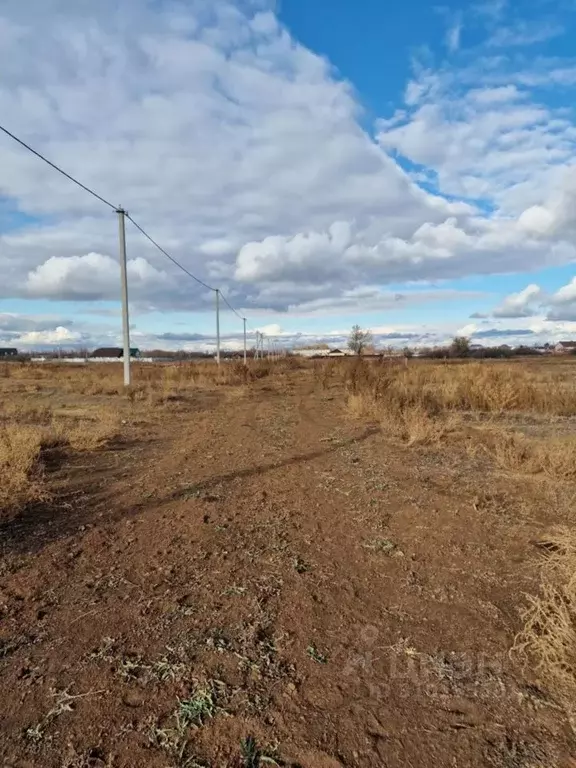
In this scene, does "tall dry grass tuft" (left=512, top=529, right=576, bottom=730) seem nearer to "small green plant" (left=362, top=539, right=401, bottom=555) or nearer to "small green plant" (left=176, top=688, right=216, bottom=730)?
"small green plant" (left=362, top=539, right=401, bottom=555)

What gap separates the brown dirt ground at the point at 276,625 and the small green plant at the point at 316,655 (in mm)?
11

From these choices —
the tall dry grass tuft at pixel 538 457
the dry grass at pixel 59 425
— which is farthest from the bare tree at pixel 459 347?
the tall dry grass tuft at pixel 538 457

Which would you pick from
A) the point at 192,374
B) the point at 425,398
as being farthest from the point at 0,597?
the point at 192,374

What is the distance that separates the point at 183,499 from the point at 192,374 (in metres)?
32.2

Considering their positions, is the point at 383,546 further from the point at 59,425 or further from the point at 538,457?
the point at 59,425

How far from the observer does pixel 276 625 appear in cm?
367

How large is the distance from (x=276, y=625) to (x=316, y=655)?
1.44ft

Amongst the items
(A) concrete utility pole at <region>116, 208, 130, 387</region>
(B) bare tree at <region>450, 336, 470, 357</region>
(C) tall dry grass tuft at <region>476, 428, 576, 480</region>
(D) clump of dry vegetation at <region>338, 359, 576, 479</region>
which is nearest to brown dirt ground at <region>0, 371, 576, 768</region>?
(C) tall dry grass tuft at <region>476, 428, 576, 480</region>

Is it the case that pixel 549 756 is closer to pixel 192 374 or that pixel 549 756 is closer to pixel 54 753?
pixel 54 753

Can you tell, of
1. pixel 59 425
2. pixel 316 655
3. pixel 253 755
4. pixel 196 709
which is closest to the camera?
pixel 253 755

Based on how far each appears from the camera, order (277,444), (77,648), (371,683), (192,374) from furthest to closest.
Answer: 1. (192,374)
2. (277,444)
3. (77,648)
4. (371,683)

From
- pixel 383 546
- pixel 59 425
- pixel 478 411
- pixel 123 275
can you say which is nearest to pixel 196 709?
pixel 383 546

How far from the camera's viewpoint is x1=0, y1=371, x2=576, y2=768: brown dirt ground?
8.54ft

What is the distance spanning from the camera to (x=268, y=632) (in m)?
3.57
